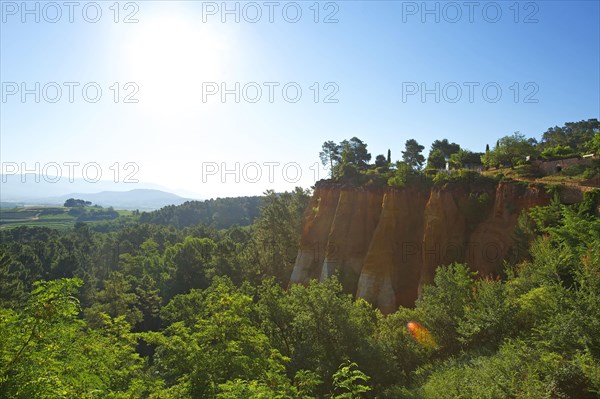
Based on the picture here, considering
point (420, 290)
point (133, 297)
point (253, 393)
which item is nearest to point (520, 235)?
point (420, 290)

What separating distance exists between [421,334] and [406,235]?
14.9 meters

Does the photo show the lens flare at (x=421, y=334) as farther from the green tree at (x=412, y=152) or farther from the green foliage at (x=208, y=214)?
the green foliage at (x=208, y=214)

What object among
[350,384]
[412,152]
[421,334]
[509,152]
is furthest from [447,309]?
[412,152]

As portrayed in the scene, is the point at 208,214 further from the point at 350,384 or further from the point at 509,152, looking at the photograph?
the point at 350,384

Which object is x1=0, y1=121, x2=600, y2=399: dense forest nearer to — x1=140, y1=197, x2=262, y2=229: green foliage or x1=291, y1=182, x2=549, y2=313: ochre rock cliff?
x1=291, y1=182, x2=549, y2=313: ochre rock cliff

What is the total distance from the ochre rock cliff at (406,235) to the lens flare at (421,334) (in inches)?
306

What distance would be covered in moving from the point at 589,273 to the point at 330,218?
30.0 m

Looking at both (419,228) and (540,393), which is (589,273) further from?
(419,228)

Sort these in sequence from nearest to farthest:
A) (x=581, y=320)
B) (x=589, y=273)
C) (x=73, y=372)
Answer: (x=73, y=372) → (x=581, y=320) → (x=589, y=273)

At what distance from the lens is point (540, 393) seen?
38.6 ft

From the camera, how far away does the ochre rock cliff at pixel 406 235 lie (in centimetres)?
2983

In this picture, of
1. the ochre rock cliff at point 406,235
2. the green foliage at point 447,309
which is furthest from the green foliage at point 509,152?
the green foliage at point 447,309

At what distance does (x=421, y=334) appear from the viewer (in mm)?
22359

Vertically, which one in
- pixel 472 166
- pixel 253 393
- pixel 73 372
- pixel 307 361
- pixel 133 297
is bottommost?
pixel 133 297
